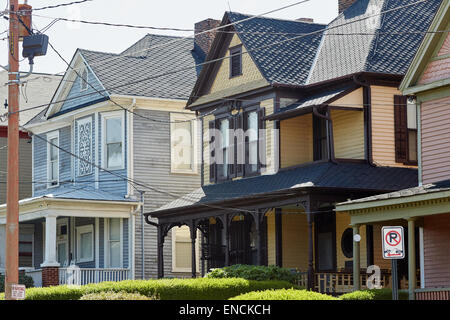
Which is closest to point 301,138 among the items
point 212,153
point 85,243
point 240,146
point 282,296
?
point 240,146

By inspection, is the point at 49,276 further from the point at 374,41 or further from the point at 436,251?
the point at 436,251

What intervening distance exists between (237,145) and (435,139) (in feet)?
30.0

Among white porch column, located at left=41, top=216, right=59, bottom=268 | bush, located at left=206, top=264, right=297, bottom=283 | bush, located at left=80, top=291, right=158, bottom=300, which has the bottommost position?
bush, located at left=80, top=291, right=158, bottom=300

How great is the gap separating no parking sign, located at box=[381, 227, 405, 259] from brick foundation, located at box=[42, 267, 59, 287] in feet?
63.7

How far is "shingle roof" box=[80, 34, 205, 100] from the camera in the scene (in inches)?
1521

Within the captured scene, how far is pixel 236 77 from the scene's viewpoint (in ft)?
113

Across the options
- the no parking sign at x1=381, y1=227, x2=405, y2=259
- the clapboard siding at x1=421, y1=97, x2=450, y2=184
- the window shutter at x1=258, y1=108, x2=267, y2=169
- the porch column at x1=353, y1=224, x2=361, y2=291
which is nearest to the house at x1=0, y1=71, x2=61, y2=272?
the window shutter at x1=258, y1=108, x2=267, y2=169

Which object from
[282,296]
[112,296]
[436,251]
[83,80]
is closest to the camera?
[282,296]

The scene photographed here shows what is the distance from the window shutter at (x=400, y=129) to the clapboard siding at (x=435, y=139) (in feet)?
10.9

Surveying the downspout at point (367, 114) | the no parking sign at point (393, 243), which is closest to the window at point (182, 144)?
the downspout at point (367, 114)

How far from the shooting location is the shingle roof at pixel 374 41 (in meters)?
30.8

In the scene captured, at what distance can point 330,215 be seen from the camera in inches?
1227

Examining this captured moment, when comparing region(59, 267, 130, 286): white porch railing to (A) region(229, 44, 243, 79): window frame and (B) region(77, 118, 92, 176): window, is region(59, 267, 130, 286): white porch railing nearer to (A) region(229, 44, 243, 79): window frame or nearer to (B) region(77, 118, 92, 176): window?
(B) region(77, 118, 92, 176): window

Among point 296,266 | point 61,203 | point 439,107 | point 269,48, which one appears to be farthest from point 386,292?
point 61,203
